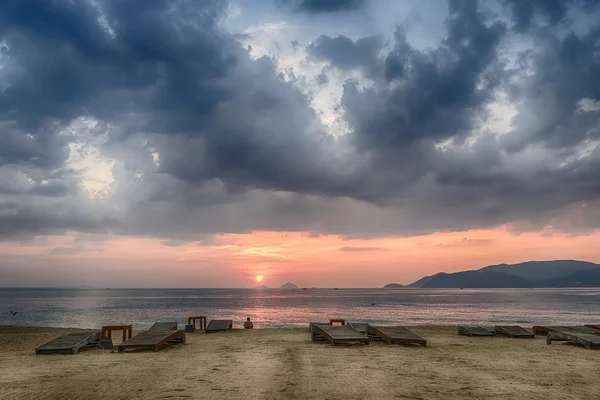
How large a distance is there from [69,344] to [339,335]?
1321 centimetres

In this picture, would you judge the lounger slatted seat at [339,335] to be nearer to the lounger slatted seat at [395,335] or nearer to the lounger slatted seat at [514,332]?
the lounger slatted seat at [395,335]

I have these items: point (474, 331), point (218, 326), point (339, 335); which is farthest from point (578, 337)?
point (218, 326)

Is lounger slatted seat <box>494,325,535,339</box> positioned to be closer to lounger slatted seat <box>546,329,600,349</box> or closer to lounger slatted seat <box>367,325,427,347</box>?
lounger slatted seat <box>546,329,600,349</box>

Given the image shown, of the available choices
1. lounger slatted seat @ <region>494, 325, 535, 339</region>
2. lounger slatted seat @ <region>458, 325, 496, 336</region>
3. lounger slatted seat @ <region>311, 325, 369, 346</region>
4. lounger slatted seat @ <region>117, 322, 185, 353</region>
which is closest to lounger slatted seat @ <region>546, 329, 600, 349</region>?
lounger slatted seat @ <region>494, 325, 535, 339</region>

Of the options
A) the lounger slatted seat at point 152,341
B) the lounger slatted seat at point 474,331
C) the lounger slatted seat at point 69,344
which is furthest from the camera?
the lounger slatted seat at point 474,331

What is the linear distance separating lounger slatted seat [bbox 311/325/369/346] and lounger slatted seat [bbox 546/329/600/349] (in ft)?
35.8

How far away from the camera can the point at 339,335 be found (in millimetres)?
22906

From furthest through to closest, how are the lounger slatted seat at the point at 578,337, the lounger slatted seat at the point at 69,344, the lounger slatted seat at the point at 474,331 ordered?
the lounger slatted seat at the point at 474,331
the lounger slatted seat at the point at 578,337
the lounger slatted seat at the point at 69,344

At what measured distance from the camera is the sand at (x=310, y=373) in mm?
12250

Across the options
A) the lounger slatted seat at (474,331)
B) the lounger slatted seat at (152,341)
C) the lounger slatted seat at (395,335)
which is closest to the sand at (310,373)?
the lounger slatted seat at (152,341)

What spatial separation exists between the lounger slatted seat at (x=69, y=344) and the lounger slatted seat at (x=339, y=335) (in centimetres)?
1194

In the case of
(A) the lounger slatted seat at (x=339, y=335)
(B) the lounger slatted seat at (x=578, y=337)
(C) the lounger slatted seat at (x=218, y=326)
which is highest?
(A) the lounger slatted seat at (x=339, y=335)

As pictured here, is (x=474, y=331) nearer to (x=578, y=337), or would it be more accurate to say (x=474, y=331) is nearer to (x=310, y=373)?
(x=578, y=337)

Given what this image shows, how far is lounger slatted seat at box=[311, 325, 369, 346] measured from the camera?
22172 mm
